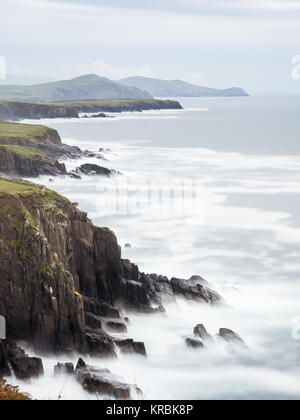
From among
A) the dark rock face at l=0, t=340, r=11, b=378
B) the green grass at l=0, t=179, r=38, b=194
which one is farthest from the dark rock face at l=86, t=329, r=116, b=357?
the green grass at l=0, t=179, r=38, b=194

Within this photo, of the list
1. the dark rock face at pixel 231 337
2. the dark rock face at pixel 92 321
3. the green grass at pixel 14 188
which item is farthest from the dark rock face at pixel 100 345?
the green grass at pixel 14 188

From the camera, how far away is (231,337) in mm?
33625

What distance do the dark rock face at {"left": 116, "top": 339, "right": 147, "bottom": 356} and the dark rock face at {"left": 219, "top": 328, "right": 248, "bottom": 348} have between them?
4505mm

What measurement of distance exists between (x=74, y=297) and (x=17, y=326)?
2.99 m

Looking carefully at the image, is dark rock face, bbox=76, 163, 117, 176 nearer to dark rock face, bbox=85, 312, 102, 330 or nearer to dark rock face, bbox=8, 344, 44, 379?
dark rock face, bbox=85, 312, 102, 330

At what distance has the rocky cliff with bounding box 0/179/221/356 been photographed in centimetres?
3078

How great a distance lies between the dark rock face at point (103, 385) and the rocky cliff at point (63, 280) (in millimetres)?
2839

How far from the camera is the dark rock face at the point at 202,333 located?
3356 centimetres

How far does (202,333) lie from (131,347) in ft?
13.8

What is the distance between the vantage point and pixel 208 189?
84.2m

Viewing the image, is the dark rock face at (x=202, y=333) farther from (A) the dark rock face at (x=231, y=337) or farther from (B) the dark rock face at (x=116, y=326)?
(B) the dark rock face at (x=116, y=326)

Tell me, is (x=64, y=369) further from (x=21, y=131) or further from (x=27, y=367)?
(x=21, y=131)

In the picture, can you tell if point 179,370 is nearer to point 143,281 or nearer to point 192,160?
point 143,281

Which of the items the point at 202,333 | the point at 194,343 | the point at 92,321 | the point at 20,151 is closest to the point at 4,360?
the point at 92,321
